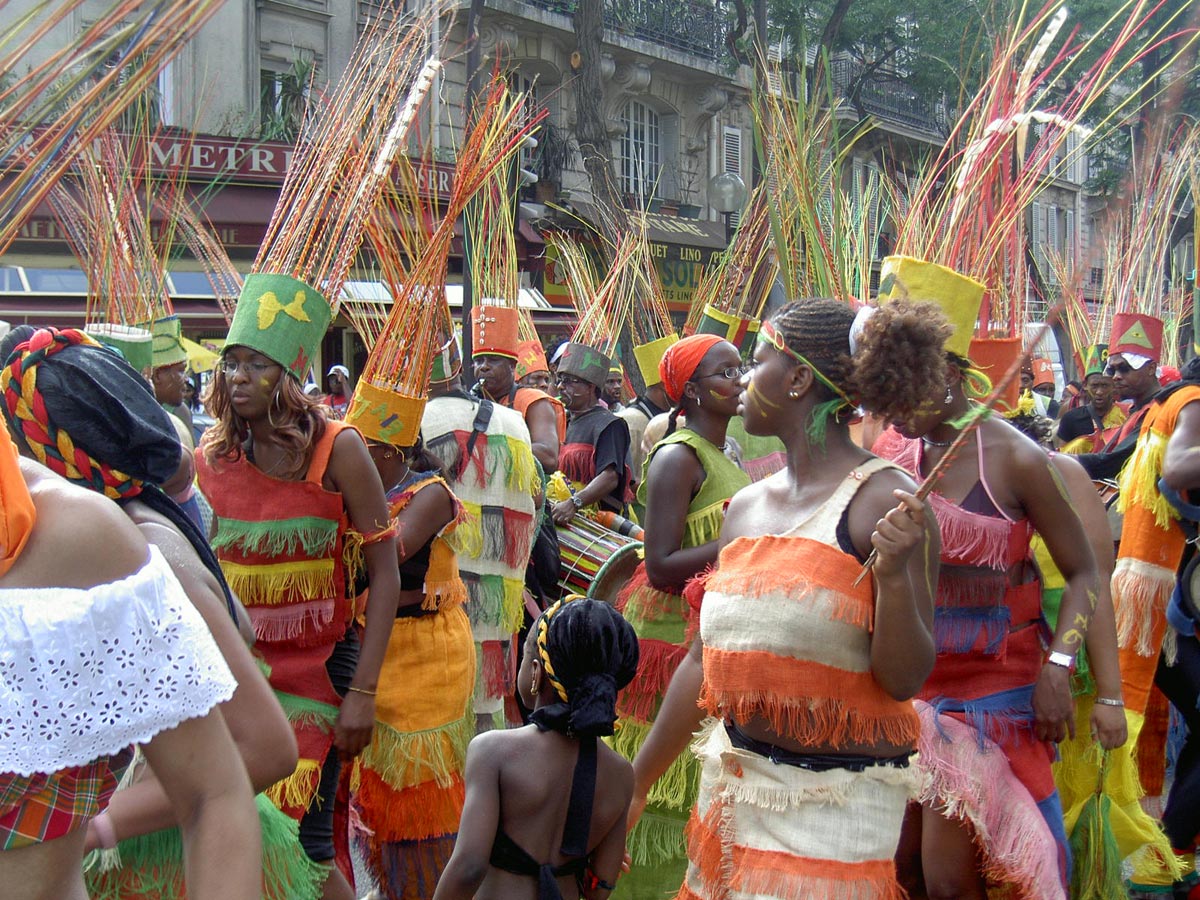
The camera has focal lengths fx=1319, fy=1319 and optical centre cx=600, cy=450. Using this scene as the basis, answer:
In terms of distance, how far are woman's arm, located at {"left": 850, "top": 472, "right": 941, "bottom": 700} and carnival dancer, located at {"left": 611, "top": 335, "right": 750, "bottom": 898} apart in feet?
5.10

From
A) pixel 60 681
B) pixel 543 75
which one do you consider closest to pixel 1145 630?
pixel 60 681

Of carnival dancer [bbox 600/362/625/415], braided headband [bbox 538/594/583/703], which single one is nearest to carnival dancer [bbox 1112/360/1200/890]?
braided headband [bbox 538/594/583/703]

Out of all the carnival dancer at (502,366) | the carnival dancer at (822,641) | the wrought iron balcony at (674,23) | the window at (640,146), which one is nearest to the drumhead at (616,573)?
the carnival dancer at (822,641)

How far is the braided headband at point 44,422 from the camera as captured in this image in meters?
2.31

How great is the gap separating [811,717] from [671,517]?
5.48ft

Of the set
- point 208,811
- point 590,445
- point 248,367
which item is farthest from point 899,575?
point 590,445

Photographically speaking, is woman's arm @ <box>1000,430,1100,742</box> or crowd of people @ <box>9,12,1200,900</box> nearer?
crowd of people @ <box>9,12,1200,900</box>

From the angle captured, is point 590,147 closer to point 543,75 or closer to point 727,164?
point 543,75

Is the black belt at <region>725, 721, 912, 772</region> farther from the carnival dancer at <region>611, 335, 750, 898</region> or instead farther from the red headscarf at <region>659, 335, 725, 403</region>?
the red headscarf at <region>659, 335, 725, 403</region>

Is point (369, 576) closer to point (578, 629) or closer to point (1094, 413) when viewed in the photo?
point (578, 629)

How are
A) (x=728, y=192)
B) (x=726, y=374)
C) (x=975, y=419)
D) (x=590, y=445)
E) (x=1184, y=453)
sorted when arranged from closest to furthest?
(x=975, y=419), (x=726, y=374), (x=1184, y=453), (x=590, y=445), (x=728, y=192)

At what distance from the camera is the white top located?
1829 millimetres

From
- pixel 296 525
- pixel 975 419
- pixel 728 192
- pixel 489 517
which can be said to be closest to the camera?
pixel 975 419

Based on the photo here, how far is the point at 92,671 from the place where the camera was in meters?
1.86
